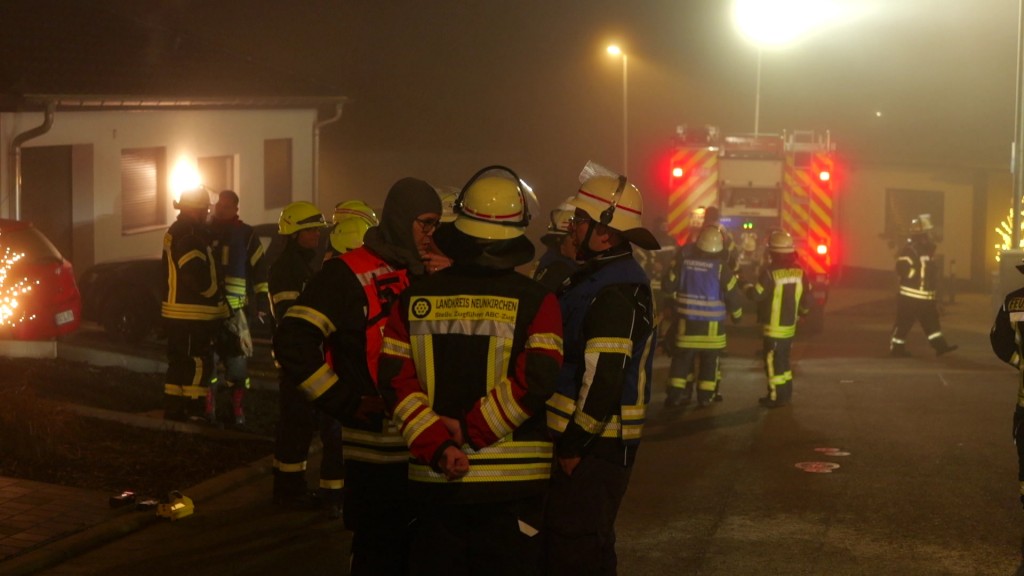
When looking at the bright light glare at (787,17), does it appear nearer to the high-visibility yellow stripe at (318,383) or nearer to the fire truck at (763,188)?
the fire truck at (763,188)

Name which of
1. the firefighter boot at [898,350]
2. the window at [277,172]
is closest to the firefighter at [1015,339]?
the firefighter boot at [898,350]

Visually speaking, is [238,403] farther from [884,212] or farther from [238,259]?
[884,212]

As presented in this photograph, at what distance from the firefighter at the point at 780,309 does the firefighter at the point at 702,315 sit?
319mm

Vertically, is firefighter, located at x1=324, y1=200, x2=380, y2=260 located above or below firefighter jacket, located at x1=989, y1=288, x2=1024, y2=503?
above

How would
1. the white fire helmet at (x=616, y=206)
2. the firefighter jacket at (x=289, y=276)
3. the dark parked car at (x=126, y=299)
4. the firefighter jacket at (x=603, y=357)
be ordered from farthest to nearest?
the dark parked car at (x=126, y=299)
the firefighter jacket at (x=289, y=276)
the white fire helmet at (x=616, y=206)
the firefighter jacket at (x=603, y=357)

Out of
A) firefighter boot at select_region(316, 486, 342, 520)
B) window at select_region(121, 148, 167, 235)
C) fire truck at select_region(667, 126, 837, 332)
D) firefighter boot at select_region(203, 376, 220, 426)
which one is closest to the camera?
firefighter boot at select_region(316, 486, 342, 520)

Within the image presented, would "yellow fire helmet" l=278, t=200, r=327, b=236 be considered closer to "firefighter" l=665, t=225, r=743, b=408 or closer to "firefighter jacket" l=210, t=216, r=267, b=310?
"firefighter jacket" l=210, t=216, r=267, b=310

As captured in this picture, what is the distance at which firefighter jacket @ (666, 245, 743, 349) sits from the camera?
12.5 metres

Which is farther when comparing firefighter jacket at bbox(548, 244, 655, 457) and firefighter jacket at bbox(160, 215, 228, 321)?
firefighter jacket at bbox(160, 215, 228, 321)

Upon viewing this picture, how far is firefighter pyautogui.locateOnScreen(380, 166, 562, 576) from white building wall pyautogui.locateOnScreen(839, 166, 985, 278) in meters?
23.7

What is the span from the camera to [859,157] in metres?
29.0

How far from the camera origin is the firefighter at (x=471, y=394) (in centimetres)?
437

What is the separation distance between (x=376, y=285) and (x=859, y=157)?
25.3 metres

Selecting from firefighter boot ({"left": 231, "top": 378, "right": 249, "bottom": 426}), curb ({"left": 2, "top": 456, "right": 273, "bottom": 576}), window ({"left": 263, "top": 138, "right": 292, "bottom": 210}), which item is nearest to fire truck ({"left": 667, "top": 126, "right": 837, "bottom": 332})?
window ({"left": 263, "top": 138, "right": 292, "bottom": 210})
